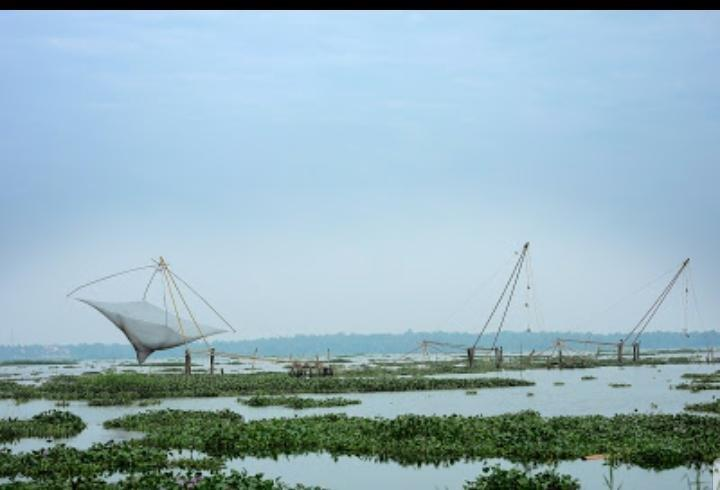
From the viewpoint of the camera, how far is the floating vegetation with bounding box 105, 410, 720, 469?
16953 millimetres

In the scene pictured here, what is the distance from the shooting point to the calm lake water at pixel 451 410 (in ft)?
49.8

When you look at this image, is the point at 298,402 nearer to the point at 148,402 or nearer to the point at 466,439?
the point at 148,402

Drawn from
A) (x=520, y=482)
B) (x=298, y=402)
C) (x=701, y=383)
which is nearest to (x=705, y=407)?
(x=701, y=383)

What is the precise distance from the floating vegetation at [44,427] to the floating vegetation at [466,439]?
2572 mm

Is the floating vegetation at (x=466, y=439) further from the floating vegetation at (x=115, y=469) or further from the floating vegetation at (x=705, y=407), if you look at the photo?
the floating vegetation at (x=705, y=407)

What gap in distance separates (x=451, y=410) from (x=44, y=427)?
514 inches

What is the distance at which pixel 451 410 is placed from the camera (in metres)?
28.0

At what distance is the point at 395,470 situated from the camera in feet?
53.5

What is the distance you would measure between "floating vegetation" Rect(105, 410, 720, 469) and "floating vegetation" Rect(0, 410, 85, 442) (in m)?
2.57

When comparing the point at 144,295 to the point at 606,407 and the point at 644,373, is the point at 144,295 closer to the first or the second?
the point at 606,407

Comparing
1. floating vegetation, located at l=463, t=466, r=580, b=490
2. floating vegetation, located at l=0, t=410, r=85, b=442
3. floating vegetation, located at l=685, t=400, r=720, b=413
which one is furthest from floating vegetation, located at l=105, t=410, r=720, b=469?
floating vegetation, located at l=685, t=400, r=720, b=413

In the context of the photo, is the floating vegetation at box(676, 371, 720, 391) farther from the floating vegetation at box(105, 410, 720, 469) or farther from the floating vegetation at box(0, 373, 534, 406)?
the floating vegetation at box(105, 410, 720, 469)

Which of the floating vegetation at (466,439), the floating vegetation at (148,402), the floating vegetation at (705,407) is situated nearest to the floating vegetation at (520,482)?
the floating vegetation at (466,439)

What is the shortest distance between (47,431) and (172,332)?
17640 millimetres
